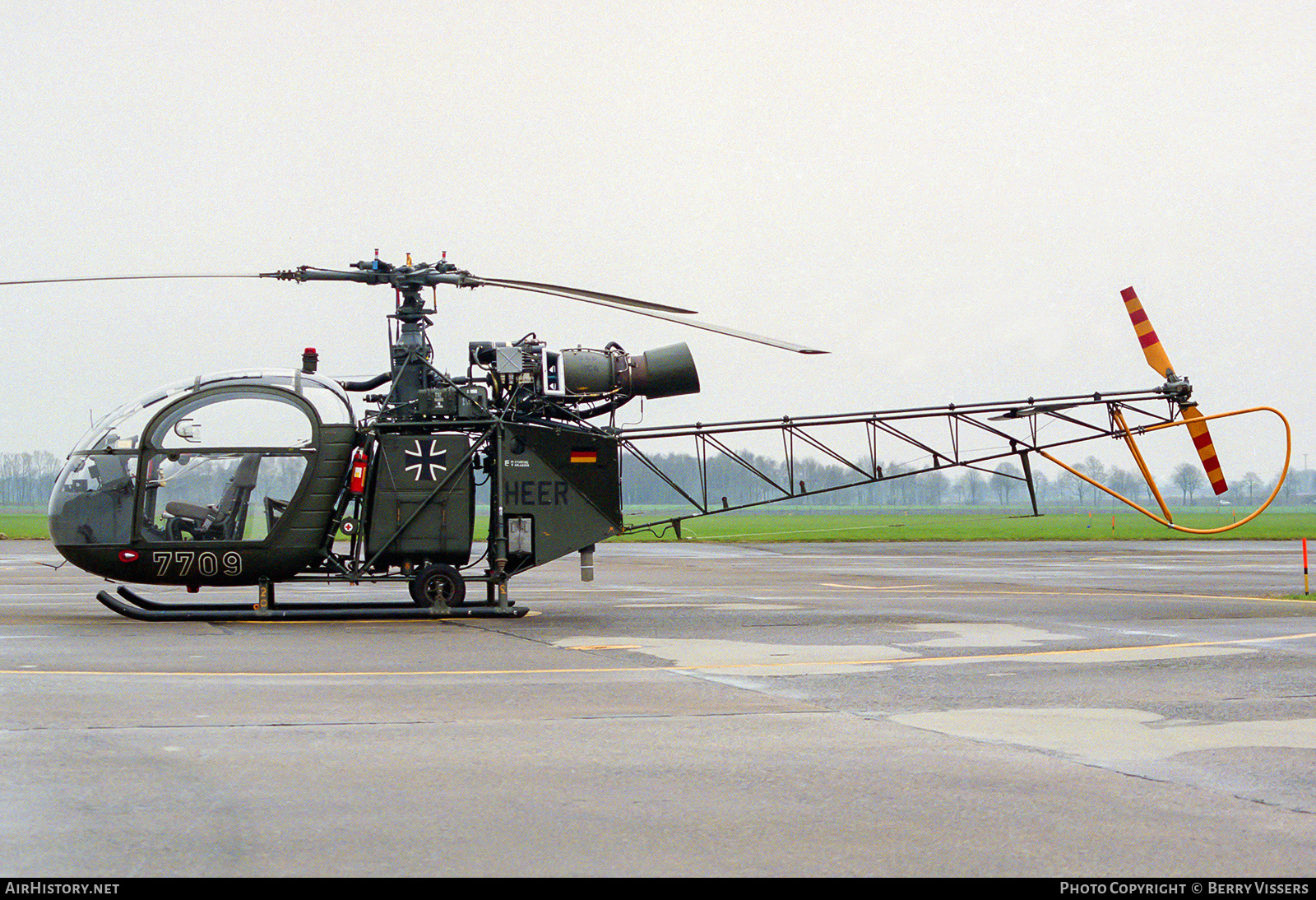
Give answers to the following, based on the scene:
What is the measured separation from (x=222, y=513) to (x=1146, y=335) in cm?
1424

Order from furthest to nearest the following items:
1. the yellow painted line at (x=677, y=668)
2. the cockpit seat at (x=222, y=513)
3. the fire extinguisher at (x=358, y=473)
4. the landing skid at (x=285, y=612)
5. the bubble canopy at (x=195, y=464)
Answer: the fire extinguisher at (x=358, y=473), the landing skid at (x=285, y=612), the cockpit seat at (x=222, y=513), the bubble canopy at (x=195, y=464), the yellow painted line at (x=677, y=668)

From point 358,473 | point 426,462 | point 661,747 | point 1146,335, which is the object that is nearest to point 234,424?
point 358,473

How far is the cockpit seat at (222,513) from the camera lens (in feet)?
48.1

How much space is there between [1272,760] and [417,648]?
814 cm

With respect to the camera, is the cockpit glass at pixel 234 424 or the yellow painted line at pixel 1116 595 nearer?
the cockpit glass at pixel 234 424

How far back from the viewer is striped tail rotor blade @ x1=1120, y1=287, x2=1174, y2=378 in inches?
746

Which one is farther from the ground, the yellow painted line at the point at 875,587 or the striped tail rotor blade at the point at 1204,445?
the striped tail rotor blade at the point at 1204,445

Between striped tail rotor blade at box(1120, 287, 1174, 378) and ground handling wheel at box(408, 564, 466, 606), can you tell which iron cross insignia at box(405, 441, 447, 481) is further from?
striped tail rotor blade at box(1120, 287, 1174, 378)

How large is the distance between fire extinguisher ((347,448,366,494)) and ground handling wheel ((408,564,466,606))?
1.39 m

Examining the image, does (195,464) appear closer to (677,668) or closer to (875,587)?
(677,668)

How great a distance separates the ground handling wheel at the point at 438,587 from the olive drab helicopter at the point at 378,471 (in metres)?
0.02

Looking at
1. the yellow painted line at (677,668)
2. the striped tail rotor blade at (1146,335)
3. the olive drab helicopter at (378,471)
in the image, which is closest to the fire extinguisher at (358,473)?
the olive drab helicopter at (378,471)

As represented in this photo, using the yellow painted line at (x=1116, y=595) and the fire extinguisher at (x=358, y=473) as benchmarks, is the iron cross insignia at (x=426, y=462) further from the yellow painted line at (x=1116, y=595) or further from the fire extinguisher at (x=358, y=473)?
the yellow painted line at (x=1116, y=595)

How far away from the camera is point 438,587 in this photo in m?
15.7
